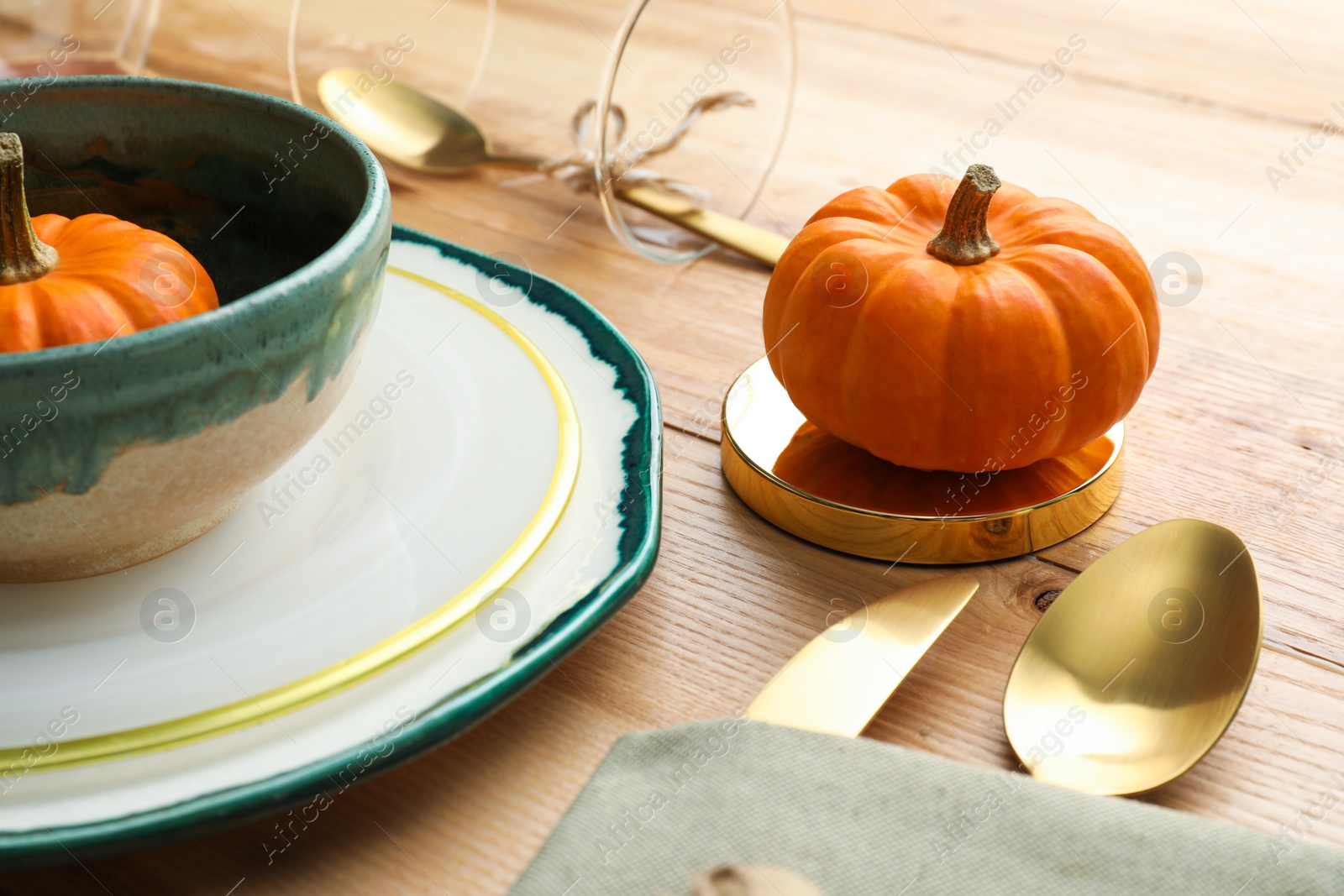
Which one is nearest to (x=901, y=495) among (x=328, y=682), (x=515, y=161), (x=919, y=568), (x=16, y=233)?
(x=919, y=568)

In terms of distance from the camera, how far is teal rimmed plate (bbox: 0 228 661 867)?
0.99 ft

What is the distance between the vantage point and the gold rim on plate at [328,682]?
0.31 metres

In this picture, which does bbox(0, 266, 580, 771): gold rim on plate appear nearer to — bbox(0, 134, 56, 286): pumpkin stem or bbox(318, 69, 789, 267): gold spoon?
bbox(0, 134, 56, 286): pumpkin stem

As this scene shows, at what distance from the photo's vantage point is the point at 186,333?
320 millimetres

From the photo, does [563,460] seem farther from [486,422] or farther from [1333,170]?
[1333,170]

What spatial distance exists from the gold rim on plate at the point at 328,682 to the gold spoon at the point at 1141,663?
0.59ft

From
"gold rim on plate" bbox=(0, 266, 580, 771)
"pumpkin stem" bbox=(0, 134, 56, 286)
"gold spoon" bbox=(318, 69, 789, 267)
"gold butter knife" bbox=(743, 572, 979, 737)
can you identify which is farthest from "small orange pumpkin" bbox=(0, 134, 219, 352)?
"gold spoon" bbox=(318, 69, 789, 267)

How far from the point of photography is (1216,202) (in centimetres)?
81

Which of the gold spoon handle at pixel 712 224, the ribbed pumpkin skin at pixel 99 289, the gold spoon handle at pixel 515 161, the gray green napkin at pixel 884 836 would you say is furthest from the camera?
the gold spoon handle at pixel 515 161

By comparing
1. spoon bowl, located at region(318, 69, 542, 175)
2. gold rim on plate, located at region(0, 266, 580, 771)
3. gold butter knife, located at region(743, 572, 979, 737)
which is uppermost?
gold rim on plate, located at region(0, 266, 580, 771)

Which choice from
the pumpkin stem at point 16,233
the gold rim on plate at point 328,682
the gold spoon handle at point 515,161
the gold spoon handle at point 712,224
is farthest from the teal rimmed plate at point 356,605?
the gold spoon handle at point 515,161

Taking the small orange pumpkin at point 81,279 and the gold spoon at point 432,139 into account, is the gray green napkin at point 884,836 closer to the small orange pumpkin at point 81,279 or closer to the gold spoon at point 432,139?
the small orange pumpkin at point 81,279

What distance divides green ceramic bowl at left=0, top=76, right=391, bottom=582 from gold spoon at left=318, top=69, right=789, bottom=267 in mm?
338

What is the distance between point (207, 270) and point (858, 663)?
350 millimetres
